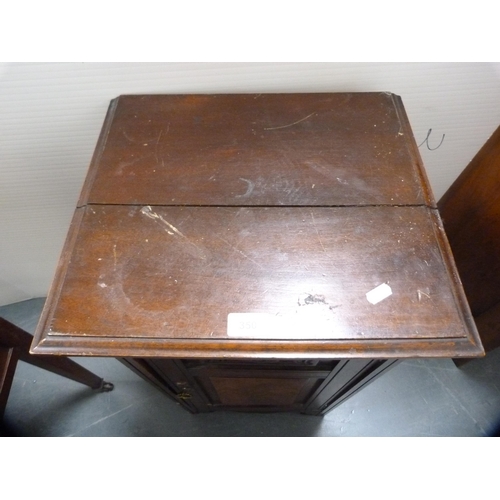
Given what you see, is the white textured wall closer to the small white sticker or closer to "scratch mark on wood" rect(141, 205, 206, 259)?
"scratch mark on wood" rect(141, 205, 206, 259)

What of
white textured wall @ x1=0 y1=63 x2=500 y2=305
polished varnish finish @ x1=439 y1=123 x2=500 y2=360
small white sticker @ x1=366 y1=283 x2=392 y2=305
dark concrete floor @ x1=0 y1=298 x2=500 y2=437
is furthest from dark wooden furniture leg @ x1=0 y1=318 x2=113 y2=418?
polished varnish finish @ x1=439 y1=123 x2=500 y2=360

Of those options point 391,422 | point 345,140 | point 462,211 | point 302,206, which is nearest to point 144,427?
point 391,422

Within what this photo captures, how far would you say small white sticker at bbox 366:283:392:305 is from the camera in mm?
470

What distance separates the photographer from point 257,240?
53 centimetres

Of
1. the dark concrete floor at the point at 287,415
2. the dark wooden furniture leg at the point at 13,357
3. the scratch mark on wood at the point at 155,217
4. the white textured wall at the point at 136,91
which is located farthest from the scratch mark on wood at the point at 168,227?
the dark concrete floor at the point at 287,415

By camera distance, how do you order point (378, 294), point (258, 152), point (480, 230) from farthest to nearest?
1. point (480, 230)
2. point (258, 152)
3. point (378, 294)

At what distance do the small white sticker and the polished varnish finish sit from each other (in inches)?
24.5

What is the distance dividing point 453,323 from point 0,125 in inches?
38.2

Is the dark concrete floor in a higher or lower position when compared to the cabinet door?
lower

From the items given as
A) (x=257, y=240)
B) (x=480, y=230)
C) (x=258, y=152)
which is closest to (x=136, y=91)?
(x=258, y=152)

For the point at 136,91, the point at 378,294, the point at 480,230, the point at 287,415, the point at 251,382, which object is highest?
the point at 136,91

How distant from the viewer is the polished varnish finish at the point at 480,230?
0.91 m

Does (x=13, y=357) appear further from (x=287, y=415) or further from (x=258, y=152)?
(x=287, y=415)

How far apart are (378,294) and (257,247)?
7.3 inches
